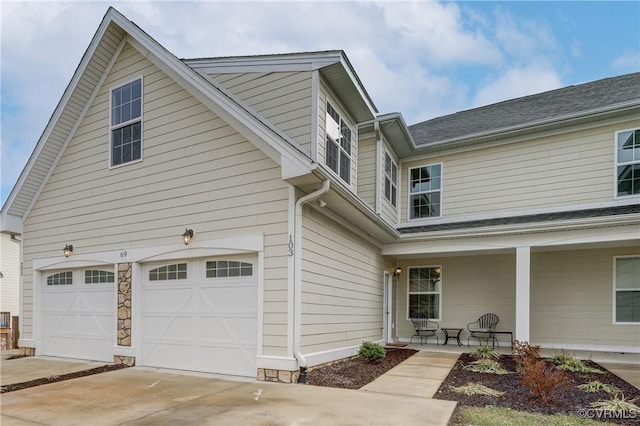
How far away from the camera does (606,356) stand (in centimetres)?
912

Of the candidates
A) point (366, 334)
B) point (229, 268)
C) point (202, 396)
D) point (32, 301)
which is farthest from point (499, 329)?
point (32, 301)

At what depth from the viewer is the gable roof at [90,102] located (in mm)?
6418

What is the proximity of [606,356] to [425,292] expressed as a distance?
4420 millimetres

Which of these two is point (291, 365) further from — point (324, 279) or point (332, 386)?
point (324, 279)

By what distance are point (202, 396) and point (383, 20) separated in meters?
18.5

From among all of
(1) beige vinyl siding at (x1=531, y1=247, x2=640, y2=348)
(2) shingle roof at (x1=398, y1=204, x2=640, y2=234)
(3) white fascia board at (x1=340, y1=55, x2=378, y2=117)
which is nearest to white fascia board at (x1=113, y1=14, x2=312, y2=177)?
(3) white fascia board at (x1=340, y1=55, x2=378, y2=117)

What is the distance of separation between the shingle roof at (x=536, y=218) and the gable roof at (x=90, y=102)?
501 centimetres

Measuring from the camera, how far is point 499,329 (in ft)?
36.0

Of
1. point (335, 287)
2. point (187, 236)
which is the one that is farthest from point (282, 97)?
point (335, 287)

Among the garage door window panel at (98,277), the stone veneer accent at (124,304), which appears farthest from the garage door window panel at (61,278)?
the stone veneer accent at (124,304)

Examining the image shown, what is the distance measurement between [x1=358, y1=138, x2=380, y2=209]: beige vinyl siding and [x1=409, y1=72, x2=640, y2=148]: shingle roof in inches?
73.4

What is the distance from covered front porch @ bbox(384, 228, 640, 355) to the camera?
9.12 metres

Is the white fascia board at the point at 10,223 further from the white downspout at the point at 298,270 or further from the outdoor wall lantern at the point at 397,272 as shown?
the outdoor wall lantern at the point at 397,272

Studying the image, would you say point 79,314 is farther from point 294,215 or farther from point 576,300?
point 576,300
